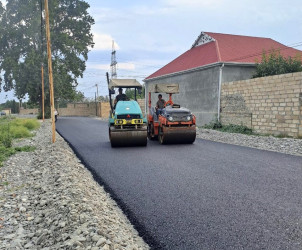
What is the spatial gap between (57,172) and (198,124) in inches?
592

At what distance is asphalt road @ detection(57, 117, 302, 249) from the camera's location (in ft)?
11.1

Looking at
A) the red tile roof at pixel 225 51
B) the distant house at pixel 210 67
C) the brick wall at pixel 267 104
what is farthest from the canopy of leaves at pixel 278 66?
the brick wall at pixel 267 104

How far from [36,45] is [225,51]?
24.5 meters

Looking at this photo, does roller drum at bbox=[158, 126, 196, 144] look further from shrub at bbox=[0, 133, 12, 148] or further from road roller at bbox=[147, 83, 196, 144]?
shrub at bbox=[0, 133, 12, 148]

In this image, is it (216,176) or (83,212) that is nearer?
(83,212)

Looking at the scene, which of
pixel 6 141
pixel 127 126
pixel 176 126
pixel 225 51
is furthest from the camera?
pixel 225 51

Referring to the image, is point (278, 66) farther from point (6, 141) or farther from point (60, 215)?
point (60, 215)

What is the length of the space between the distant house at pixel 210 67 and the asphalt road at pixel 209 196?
10.2m

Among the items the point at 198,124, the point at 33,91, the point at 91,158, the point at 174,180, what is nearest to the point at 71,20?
the point at 33,91

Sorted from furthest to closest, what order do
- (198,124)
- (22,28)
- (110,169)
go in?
(22,28), (198,124), (110,169)

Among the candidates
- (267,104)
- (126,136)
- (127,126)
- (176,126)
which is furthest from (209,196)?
(267,104)

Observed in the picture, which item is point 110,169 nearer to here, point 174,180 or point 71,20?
point 174,180

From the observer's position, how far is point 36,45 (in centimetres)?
3441

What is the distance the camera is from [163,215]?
4.06 meters
